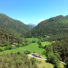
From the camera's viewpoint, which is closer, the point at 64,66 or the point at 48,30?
the point at 64,66

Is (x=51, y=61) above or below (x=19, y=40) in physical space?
below

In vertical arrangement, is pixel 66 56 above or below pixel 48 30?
below

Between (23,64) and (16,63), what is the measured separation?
2.70 meters

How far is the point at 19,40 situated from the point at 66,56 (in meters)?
63.1

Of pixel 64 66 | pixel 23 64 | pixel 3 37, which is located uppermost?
pixel 3 37

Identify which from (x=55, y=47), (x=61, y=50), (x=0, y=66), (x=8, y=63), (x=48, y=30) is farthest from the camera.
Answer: (x=48, y=30)

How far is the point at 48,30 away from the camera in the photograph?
15388cm

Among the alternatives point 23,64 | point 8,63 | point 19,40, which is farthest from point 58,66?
point 19,40

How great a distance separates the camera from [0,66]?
112 feet

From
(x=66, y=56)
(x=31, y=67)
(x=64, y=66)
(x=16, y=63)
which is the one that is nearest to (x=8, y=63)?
(x=16, y=63)

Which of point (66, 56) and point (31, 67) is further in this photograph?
point (66, 56)

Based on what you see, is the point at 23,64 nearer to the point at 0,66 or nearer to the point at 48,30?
the point at 0,66

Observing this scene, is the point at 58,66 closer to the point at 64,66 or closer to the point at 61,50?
the point at 64,66

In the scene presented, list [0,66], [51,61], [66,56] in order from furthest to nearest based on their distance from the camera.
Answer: [66,56]
[51,61]
[0,66]
